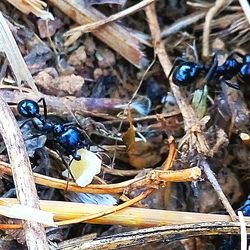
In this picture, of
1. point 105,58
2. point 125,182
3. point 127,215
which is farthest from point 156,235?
point 105,58

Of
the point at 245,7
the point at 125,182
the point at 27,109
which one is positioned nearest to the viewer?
the point at 125,182

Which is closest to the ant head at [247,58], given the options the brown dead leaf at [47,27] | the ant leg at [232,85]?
the ant leg at [232,85]

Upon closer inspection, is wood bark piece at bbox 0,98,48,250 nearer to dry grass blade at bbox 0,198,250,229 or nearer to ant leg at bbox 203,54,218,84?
dry grass blade at bbox 0,198,250,229

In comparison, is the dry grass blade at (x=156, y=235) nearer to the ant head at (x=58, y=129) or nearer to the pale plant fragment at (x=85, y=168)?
the pale plant fragment at (x=85, y=168)

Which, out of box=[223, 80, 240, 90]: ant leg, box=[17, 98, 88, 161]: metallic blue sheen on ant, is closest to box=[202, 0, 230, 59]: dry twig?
box=[223, 80, 240, 90]: ant leg

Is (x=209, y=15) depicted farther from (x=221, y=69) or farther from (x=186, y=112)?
(x=186, y=112)

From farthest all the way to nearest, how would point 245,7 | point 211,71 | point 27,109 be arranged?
point 211,71 → point 245,7 → point 27,109
